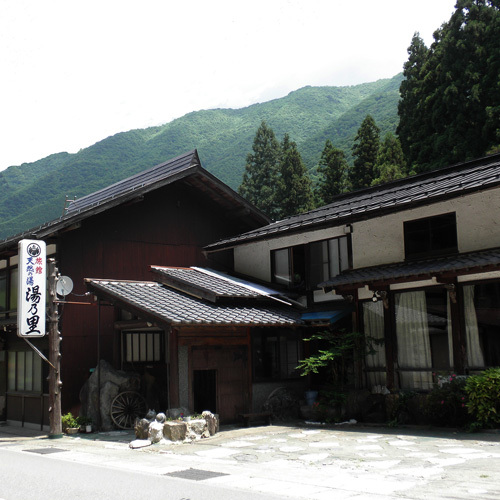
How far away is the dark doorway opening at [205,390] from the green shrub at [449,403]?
20.0 ft

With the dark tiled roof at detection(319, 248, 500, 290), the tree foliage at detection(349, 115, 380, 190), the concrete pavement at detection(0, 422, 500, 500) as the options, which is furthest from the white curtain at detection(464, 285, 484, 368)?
the tree foliage at detection(349, 115, 380, 190)

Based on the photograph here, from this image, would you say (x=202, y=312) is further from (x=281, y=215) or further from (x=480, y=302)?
(x=281, y=215)

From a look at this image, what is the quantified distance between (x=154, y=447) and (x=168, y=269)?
7035mm

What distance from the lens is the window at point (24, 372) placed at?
18.9 metres

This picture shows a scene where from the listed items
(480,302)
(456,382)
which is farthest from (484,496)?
(480,302)

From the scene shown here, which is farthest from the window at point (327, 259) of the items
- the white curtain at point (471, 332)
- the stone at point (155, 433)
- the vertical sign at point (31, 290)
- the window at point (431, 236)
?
the vertical sign at point (31, 290)

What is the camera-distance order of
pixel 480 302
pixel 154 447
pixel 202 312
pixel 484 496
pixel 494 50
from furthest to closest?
pixel 494 50
pixel 202 312
pixel 480 302
pixel 154 447
pixel 484 496

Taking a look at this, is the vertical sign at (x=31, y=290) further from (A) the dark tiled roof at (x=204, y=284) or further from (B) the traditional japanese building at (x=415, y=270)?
(B) the traditional japanese building at (x=415, y=270)

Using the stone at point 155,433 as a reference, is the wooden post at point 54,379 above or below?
above

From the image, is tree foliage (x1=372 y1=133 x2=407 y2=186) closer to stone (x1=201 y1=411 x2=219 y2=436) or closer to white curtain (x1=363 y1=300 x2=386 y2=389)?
white curtain (x1=363 y1=300 x2=386 y2=389)

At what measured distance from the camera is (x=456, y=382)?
531 inches

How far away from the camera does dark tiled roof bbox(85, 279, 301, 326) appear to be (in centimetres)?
1460

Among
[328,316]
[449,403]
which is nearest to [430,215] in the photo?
[328,316]

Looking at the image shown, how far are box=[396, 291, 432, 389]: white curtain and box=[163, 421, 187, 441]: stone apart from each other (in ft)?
19.0
